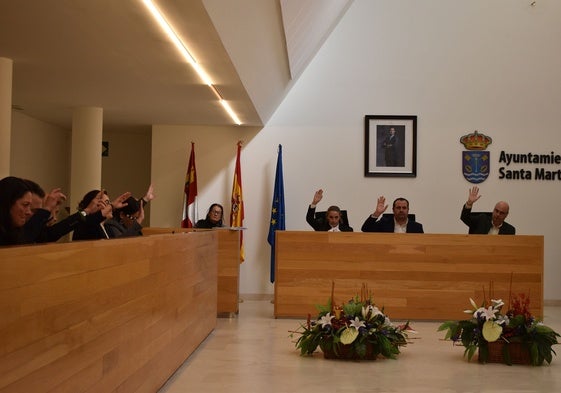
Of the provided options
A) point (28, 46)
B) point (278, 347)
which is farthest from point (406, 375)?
point (28, 46)

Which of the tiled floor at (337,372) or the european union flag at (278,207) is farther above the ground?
the european union flag at (278,207)

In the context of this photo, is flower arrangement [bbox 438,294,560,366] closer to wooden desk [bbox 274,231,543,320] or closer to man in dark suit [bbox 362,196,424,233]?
wooden desk [bbox 274,231,543,320]

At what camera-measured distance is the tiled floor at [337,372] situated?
17.6ft

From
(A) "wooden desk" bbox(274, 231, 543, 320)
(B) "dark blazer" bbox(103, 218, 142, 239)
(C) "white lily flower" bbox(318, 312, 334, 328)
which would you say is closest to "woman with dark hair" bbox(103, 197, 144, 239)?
(B) "dark blazer" bbox(103, 218, 142, 239)

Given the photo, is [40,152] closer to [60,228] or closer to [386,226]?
[386,226]

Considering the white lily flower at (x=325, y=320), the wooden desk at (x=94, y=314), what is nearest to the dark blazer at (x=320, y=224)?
the white lily flower at (x=325, y=320)

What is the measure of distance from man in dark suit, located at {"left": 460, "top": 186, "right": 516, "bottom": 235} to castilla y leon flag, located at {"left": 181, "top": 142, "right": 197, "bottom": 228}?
12.9ft

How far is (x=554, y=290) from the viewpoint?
11.8m

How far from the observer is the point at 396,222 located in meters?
9.55

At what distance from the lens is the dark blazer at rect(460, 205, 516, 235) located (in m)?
9.45

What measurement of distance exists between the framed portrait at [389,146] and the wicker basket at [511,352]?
18.1 feet

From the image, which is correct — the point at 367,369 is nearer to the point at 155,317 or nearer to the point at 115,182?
the point at 155,317

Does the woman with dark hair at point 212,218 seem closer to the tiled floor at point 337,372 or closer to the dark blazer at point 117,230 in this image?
the tiled floor at point 337,372

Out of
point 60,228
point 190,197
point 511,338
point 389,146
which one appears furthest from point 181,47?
point 389,146
